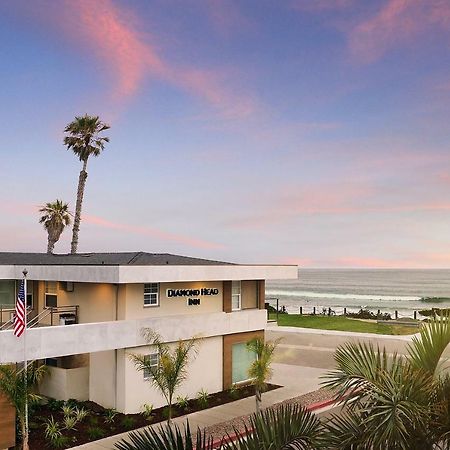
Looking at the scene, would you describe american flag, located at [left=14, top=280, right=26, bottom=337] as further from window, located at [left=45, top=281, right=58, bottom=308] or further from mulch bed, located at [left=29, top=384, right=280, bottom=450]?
window, located at [left=45, top=281, right=58, bottom=308]

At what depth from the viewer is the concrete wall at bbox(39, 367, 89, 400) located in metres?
22.2

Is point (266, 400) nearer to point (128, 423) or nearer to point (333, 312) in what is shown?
point (128, 423)

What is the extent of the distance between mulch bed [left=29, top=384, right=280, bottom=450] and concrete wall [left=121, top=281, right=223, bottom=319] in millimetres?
3841

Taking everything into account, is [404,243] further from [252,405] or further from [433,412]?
[433,412]

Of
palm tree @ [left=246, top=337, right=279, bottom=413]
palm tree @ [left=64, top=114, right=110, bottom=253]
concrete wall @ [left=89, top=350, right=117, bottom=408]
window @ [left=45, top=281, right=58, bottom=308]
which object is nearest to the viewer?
palm tree @ [left=246, top=337, right=279, bottom=413]

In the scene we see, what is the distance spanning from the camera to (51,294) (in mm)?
25188

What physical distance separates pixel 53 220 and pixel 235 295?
2397 centimetres

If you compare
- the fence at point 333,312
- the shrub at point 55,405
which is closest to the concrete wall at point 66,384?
the shrub at point 55,405

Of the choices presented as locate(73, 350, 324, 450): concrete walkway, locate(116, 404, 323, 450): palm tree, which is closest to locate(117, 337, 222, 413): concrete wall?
locate(73, 350, 324, 450): concrete walkway

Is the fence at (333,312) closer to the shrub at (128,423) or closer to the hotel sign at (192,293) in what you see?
the hotel sign at (192,293)

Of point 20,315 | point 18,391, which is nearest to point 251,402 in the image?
point 18,391

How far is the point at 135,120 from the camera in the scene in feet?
110

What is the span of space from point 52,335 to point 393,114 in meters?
22.3

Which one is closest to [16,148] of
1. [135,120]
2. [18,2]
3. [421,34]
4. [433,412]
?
[135,120]
